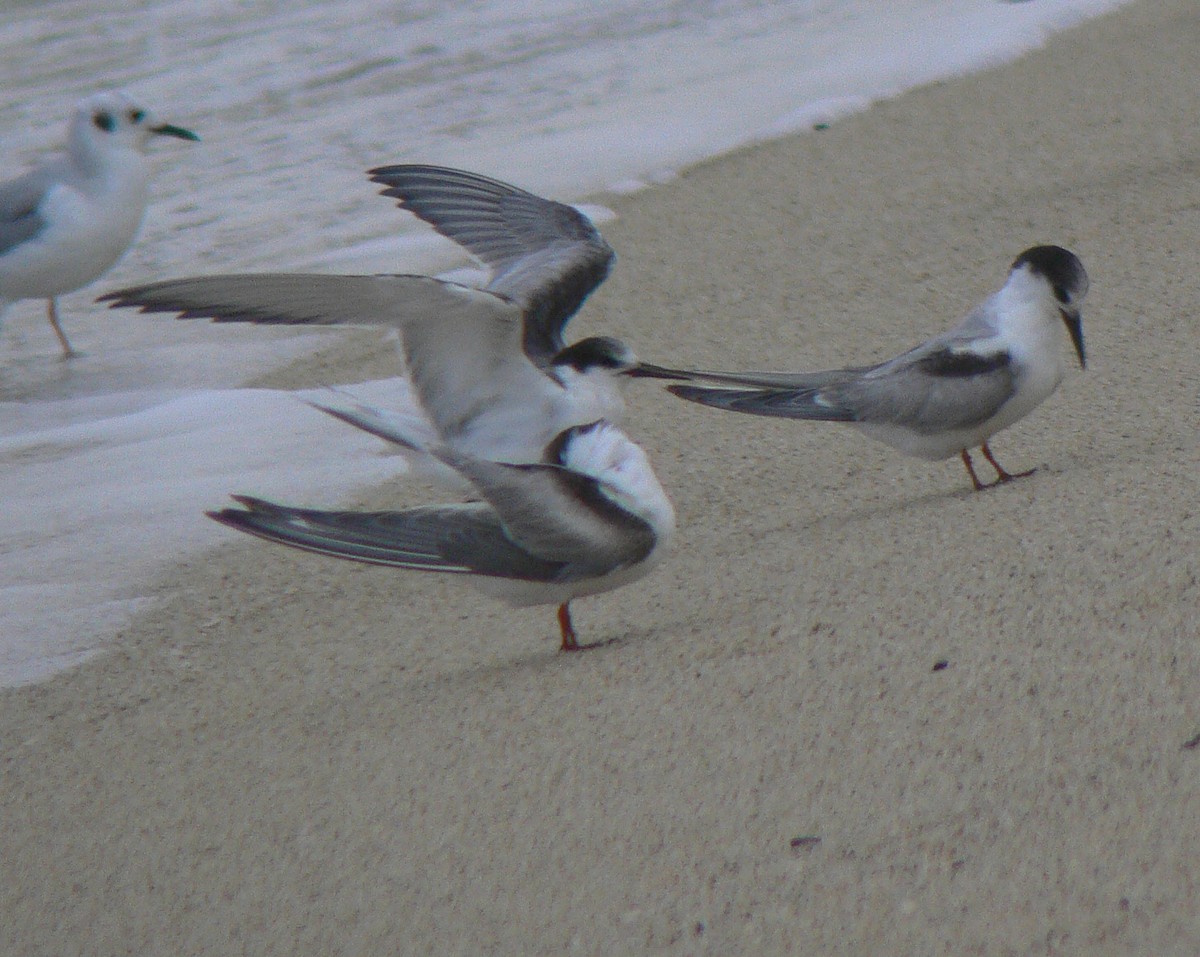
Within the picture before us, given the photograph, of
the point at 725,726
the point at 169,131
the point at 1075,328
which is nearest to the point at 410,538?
the point at 725,726

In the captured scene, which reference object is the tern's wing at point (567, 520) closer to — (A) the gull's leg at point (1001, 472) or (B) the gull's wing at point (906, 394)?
(B) the gull's wing at point (906, 394)

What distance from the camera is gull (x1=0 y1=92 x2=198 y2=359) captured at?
21.7 feet

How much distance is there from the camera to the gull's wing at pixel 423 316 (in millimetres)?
3521

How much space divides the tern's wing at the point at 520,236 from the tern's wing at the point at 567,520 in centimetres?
109

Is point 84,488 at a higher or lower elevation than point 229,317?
lower

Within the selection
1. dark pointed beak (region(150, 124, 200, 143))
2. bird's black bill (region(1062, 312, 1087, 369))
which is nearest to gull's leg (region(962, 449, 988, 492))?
bird's black bill (region(1062, 312, 1087, 369))

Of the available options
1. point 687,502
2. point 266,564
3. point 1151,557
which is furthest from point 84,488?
point 1151,557

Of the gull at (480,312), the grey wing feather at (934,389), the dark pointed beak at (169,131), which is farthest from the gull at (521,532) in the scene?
the dark pointed beak at (169,131)

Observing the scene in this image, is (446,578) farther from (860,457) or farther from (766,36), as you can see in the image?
(766,36)

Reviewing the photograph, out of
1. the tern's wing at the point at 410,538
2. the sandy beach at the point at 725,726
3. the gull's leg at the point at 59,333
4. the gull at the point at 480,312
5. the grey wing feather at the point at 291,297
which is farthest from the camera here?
the gull's leg at the point at 59,333

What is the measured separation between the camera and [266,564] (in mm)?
4484

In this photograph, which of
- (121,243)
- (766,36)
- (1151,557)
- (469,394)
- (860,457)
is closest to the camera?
(1151,557)

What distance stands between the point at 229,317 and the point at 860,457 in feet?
5.75

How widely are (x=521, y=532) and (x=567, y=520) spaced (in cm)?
10
